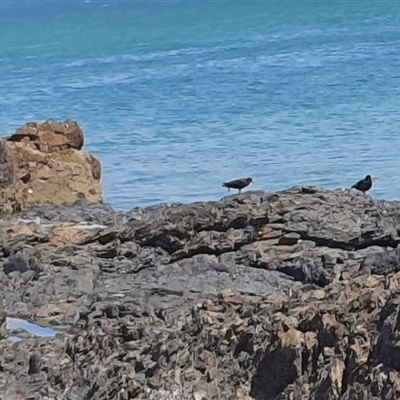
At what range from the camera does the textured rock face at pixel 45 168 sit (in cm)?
1222

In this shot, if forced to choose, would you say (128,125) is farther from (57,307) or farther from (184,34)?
(184,34)

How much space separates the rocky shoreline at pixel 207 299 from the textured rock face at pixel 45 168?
0.28 meters

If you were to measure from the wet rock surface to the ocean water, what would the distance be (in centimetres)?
531

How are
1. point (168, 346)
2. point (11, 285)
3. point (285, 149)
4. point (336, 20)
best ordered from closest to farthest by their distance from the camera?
1. point (168, 346)
2. point (11, 285)
3. point (285, 149)
4. point (336, 20)

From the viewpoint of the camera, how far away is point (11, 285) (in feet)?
26.6

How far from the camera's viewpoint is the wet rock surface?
408 centimetres

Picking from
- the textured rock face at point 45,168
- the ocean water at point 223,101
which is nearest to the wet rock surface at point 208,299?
the textured rock face at point 45,168

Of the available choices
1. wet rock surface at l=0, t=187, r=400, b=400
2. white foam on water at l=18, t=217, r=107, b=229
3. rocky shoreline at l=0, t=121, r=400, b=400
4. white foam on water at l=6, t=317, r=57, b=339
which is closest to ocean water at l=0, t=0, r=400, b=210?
white foam on water at l=18, t=217, r=107, b=229

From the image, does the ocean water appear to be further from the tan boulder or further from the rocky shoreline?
the rocky shoreline

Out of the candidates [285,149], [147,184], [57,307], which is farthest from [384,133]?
[57,307]

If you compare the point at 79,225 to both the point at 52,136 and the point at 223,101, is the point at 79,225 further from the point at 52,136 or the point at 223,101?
the point at 223,101

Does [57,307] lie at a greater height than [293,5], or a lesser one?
greater

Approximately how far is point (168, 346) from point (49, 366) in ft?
3.58

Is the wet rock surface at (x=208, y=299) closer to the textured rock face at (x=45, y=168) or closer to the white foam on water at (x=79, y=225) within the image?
the white foam on water at (x=79, y=225)
